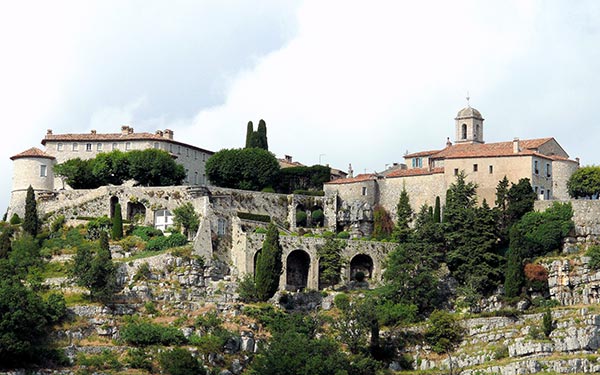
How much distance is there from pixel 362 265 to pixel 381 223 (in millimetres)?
6575

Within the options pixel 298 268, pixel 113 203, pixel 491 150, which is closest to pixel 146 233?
pixel 113 203

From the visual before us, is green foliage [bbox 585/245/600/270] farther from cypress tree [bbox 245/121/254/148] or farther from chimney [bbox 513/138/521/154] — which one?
cypress tree [bbox 245/121/254/148]

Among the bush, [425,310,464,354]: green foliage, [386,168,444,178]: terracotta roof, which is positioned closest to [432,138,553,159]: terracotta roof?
[386,168,444,178]: terracotta roof

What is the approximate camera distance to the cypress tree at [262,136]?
398 ft

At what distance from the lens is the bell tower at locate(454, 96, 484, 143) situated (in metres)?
116

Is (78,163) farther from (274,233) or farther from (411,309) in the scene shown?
(411,309)

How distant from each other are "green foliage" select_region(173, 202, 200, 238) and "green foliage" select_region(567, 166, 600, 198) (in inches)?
1169

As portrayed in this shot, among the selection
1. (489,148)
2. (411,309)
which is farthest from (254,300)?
(489,148)

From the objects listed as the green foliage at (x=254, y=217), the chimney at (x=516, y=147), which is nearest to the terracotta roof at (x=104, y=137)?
the green foliage at (x=254, y=217)

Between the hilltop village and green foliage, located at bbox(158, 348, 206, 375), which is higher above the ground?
the hilltop village

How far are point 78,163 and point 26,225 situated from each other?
11.5m

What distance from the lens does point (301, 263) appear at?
102m

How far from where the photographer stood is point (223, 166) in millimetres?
114438

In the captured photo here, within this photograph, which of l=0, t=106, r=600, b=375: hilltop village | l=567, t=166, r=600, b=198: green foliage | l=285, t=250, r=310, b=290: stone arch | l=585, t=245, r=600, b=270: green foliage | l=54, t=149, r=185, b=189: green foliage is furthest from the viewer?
l=54, t=149, r=185, b=189: green foliage
